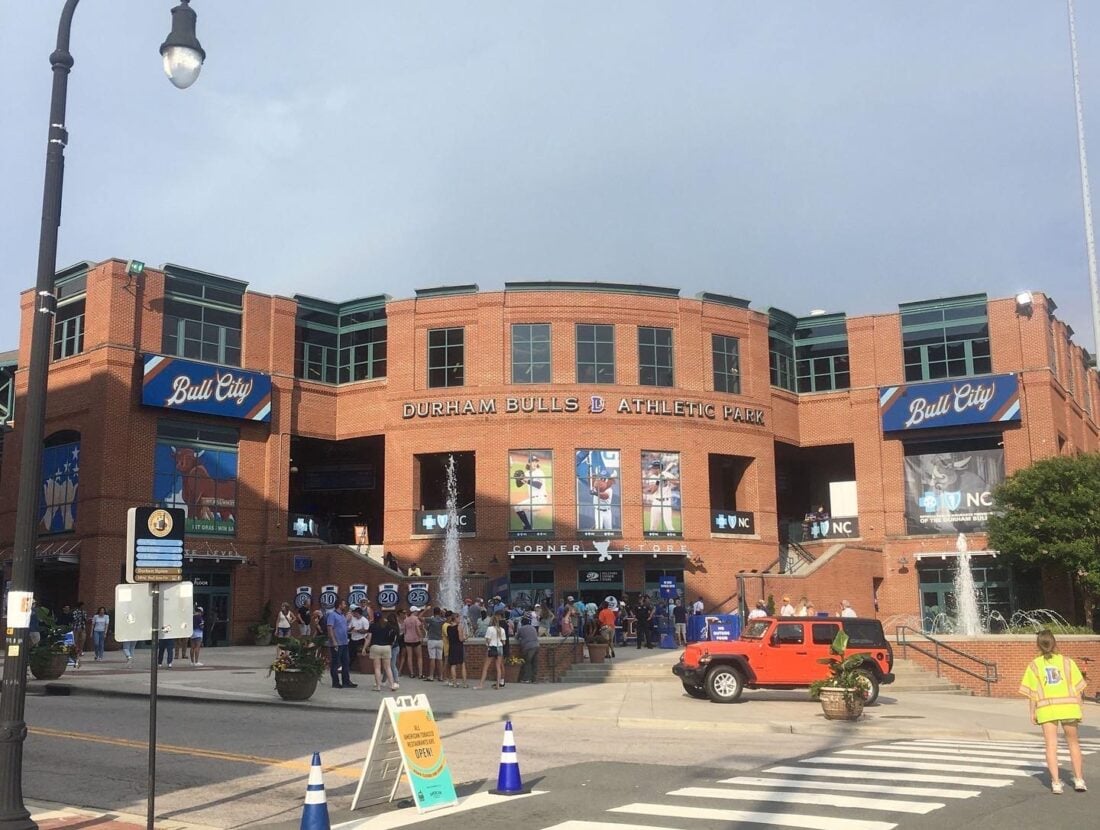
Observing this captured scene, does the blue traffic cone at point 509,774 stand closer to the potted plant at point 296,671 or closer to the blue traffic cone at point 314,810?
the blue traffic cone at point 314,810

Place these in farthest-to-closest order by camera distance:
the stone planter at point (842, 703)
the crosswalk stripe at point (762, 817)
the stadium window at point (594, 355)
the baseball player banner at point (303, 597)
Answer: the stadium window at point (594, 355)
the baseball player banner at point (303, 597)
the stone planter at point (842, 703)
the crosswalk stripe at point (762, 817)

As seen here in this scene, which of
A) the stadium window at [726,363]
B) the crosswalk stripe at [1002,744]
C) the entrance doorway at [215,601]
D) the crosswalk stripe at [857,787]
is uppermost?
the stadium window at [726,363]

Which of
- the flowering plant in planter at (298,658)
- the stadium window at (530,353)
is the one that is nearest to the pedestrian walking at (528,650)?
the flowering plant in planter at (298,658)

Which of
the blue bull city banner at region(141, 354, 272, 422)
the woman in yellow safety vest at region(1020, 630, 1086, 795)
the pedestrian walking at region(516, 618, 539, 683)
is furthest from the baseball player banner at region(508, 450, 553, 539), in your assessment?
the woman in yellow safety vest at region(1020, 630, 1086, 795)

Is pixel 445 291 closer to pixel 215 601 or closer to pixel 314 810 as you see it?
pixel 215 601

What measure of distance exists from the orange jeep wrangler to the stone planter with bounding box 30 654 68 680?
1376 cm

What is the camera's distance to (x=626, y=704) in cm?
2052

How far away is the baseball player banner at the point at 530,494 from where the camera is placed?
133 ft

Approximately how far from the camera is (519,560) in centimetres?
4072

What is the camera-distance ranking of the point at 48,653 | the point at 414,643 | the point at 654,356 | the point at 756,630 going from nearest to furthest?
1. the point at 756,630
2. the point at 48,653
3. the point at 414,643
4. the point at 654,356

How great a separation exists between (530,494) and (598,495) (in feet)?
8.51

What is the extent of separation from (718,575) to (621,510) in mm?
4536

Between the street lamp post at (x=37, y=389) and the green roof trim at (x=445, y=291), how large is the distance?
33149 mm

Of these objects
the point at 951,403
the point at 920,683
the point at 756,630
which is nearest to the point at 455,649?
the point at 756,630
